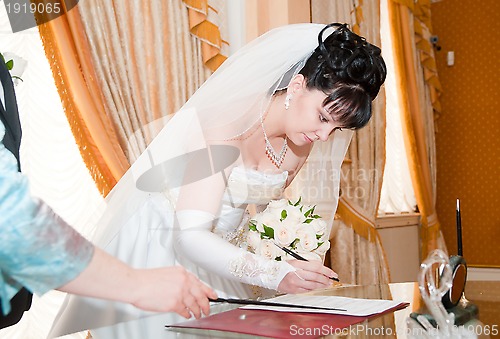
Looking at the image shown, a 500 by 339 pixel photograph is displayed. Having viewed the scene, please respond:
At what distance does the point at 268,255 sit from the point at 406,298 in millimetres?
473

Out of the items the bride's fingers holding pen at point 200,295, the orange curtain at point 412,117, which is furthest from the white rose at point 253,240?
the orange curtain at point 412,117

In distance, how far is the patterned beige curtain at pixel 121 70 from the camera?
9.48ft

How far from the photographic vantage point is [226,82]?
234 cm

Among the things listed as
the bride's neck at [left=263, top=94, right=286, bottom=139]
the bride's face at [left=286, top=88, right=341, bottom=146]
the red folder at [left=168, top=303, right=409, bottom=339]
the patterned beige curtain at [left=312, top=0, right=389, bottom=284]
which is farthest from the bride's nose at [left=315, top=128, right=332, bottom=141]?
the patterned beige curtain at [left=312, top=0, right=389, bottom=284]

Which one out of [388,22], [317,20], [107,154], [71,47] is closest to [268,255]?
[107,154]

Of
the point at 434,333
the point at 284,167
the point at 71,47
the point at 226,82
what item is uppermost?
the point at 71,47

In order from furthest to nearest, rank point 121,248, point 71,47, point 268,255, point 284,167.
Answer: point 71,47 → point 284,167 → point 121,248 → point 268,255

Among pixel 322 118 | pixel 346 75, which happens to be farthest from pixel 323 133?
pixel 346 75

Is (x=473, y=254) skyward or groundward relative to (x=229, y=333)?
groundward

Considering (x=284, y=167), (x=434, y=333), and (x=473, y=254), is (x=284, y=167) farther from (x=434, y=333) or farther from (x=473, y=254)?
(x=473, y=254)

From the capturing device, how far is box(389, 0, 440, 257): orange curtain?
5.31 m

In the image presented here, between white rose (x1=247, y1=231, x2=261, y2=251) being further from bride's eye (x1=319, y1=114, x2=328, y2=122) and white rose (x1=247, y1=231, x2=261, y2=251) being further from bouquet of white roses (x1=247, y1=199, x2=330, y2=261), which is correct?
bride's eye (x1=319, y1=114, x2=328, y2=122)

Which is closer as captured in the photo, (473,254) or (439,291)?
(439,291)

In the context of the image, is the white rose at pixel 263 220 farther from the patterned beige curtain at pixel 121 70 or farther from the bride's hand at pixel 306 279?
the patterned beige curtain at pixel 121 70
